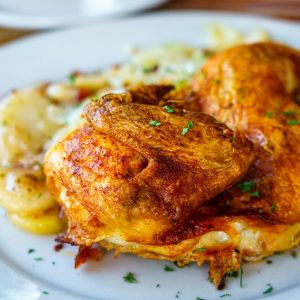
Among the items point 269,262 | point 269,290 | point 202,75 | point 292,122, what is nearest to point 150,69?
point 202,75

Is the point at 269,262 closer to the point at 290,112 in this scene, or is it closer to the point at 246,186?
the point at 246,186

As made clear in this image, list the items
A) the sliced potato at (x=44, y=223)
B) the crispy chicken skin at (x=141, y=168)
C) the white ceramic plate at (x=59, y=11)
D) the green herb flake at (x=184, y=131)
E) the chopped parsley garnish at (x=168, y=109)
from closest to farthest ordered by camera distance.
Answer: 1. the crispy chicken skin at (x=141, y=168)
2. the green herb flake at (x=184, y=131)
3. the chopped parsley garnish at (x=168, y=109)
4. the sliced potato at (x=44, y=223)
5. the white ceramic plate at (x=59, y=11)

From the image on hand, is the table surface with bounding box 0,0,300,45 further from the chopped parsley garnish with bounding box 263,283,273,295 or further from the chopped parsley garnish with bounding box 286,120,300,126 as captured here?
the chopped parsley garnish with bounding box 263,283,273,295

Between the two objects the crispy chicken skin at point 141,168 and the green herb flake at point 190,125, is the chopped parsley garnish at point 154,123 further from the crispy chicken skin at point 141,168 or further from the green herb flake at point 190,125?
the green herb flake at point 190,125

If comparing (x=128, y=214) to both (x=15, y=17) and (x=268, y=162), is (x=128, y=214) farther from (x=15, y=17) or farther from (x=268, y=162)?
(x=15, y=17)

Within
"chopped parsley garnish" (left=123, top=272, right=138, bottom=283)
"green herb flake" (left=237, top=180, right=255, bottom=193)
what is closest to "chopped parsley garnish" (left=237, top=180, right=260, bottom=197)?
"green herb flake" (left=237, top=180, right=255, bottom=193)

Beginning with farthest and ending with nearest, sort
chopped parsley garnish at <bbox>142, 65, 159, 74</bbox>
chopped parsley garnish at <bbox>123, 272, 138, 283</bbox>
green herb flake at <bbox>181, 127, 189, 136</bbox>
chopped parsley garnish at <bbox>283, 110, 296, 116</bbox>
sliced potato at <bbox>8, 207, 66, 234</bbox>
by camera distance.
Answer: chopped parsley garnish at <bbox>142, 65, 159, 74</bbox>
sliced potato at <bbox>8, 207, 66, 234</bbox>
chopped parsley garnish at <bbox>283, 110, 296, 116</bbox>
chopped parsley garnish at <bbox>123, 272, 138, 283</bbox>
green herb flake at <bbox>181, 127, 189, 136</bbox>

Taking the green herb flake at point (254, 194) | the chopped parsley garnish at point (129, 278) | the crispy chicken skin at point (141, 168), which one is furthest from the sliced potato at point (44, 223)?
the green herb flake at point (254, 194)
